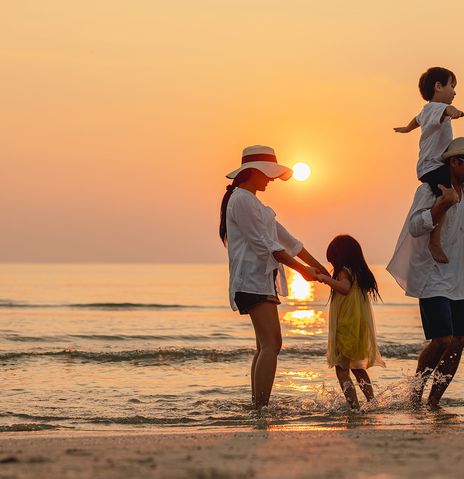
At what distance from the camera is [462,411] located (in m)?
7.36

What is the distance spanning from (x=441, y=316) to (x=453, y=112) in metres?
1.50

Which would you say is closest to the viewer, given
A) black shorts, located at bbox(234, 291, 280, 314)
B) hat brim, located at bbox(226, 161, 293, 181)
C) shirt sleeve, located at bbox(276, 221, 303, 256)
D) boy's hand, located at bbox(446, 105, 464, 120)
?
boy's hand, located at bbox(446, 105, 464, 120)

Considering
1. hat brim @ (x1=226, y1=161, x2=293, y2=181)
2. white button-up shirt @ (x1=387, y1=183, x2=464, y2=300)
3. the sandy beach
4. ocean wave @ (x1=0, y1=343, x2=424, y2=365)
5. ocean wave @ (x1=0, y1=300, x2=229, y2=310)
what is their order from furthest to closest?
ocean wave @ (x1=0, y1=300, x2=229, y2=310) → ocean wave @ (x1=0, y1=343, x2=424, y2=365) → hat brim @ (x1=226, y1=161, x2=293, y2=181) → white button-up shirt @ (x1=387, y1=183, x2=464, y2=300) → the sandy beach

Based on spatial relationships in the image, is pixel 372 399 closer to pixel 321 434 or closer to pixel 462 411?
pixel 462 411

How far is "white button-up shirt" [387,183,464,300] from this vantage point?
6.63 m

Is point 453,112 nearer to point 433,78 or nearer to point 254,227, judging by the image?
point 433,78

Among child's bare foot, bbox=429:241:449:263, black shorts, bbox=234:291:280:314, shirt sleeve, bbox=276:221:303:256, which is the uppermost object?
shirt sleeve, bbox=276:221:303:256

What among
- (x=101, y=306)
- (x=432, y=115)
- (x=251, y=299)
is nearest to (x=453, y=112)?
(x=432, y=115)

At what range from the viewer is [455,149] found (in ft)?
21.3

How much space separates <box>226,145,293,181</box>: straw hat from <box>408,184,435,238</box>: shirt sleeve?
3.25ft

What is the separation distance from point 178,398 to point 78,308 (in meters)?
23.9

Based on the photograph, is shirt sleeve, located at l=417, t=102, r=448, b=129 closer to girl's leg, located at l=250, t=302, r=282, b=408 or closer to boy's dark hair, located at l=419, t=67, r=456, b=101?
boy's dark hair, located at l=419, t=67, r=456, b=101

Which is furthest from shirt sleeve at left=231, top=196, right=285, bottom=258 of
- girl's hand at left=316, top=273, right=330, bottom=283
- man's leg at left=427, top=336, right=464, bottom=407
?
man's leg at left=427, top=336, right=464, bottom=407

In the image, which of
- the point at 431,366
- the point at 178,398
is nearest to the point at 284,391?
the point at 178,398
